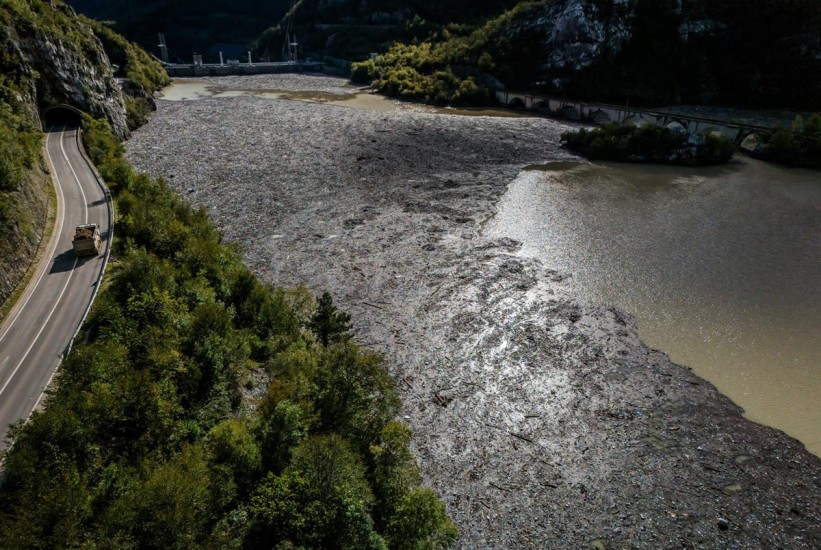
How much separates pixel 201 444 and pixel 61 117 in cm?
5818

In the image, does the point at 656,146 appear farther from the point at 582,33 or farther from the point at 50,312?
the point at 50,312

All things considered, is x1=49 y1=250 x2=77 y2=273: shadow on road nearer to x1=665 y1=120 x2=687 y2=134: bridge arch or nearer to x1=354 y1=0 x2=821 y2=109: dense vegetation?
x1=665 y1=120 x2=687 y2=134: bridge arch

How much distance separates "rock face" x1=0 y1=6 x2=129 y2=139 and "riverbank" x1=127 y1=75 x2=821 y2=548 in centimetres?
1138

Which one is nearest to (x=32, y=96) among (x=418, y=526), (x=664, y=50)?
(x=418, y=526)

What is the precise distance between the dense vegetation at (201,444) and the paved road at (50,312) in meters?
1.88

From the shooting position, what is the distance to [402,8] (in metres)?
164

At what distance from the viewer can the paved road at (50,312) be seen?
784 inches

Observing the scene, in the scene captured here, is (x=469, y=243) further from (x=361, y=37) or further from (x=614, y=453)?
(x=361, y=37)

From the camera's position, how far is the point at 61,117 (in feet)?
185

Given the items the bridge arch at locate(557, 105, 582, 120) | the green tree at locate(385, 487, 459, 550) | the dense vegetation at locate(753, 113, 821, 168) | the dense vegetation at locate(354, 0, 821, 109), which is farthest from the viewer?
the bridge arch at locate(557, 105, 582, 120)

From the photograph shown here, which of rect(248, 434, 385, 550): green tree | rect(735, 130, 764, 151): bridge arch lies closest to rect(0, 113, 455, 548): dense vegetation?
rect(248, 434, 385, 550): green tree

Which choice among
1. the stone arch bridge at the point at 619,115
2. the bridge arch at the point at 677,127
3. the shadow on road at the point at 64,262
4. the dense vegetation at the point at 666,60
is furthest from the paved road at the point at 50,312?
the dense vegetation at the point at 666,60

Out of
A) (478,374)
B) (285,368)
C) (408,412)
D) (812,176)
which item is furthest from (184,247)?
(812,176)

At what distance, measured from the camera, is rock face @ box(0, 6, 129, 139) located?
49688 mm
